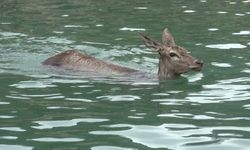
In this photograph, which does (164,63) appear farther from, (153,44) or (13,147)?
(13,147)

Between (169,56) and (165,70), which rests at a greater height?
(169,56)

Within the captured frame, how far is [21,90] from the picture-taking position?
37.5ft

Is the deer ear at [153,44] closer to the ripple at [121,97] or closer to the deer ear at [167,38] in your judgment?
the deer ear at [167,38]

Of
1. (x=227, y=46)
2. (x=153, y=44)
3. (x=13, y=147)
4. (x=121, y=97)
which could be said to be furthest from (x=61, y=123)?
(x=227, y=46)

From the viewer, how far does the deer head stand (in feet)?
41.9

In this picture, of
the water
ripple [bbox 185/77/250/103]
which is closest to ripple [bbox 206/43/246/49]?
the water

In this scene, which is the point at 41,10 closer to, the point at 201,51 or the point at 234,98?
the point at 201,51

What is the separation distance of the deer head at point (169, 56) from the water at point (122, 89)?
0.38 metres

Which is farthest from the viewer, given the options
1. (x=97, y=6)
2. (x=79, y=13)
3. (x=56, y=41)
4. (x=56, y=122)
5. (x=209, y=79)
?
(x=97, y=6)

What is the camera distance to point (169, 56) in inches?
514

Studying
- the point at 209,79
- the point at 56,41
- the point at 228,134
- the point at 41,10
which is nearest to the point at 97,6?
the point at 41,10

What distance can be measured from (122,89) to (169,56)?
1698mm

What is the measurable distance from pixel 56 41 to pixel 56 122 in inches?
292

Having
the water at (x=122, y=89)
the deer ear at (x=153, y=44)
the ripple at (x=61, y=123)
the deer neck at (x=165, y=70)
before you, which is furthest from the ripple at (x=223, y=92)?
the ripple at (x=61, y=123)
